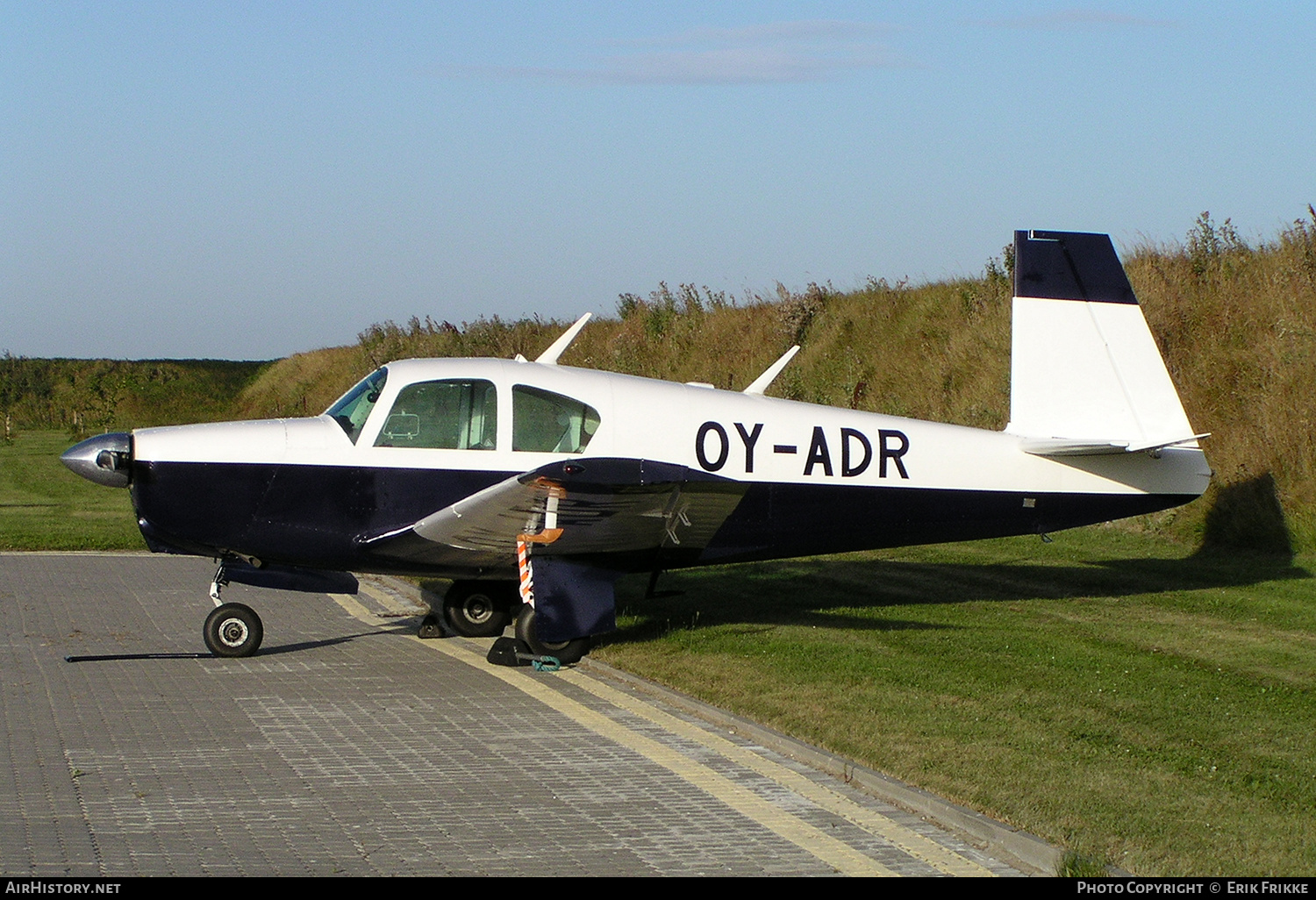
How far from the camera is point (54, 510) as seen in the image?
868 inches

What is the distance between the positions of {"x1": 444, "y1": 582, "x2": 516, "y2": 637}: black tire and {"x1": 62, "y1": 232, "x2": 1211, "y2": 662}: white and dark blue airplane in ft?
0.07

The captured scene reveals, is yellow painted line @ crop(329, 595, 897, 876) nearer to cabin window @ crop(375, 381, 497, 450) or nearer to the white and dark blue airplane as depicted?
the white and dark blue airplane

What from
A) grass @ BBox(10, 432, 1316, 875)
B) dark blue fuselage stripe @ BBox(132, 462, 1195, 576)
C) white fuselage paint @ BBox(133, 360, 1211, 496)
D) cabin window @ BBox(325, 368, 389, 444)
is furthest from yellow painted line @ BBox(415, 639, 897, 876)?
cabin window @ BBox(325, 368, 389, 444)

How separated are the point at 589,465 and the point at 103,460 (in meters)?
3.30

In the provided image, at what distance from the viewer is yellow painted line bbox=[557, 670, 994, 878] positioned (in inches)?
191

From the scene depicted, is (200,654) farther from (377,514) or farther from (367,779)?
(367,779)

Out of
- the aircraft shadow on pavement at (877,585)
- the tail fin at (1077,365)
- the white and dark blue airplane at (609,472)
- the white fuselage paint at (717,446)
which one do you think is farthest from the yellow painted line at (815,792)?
the tail fin at (1077,365)

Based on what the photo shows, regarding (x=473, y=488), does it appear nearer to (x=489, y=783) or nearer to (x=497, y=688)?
(x=497, y=688)

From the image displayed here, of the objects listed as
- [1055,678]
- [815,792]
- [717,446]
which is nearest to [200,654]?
[717,446]

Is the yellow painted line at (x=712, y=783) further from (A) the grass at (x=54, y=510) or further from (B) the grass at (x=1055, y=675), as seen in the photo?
(A) the grass at (x=54, y=510)

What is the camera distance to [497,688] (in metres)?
8.21

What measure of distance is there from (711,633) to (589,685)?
1.87 m

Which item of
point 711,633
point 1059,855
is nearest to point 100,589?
point 711,633
